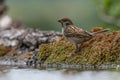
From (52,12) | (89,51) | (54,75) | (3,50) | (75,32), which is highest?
(52,12)

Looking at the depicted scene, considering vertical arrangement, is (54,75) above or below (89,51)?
below

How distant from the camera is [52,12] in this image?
2348 centimetres

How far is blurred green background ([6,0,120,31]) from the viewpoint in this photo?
66.5 ft

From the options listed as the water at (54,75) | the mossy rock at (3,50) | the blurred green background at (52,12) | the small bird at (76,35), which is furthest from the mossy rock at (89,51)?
the blurred green background at (52,12)

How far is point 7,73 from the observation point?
355 inches

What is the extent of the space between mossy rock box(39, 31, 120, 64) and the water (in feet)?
1.49

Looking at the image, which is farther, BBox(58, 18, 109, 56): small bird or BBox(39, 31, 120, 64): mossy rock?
BBox(58, 18, 109, 56): small bird

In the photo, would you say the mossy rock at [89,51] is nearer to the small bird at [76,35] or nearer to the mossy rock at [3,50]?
the small bird at [76,35]

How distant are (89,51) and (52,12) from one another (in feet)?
46.5

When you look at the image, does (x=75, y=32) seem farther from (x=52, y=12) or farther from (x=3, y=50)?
(x=52, y=12)

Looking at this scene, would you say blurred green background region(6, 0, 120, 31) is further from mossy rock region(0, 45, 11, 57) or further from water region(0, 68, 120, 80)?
water region(0, 68, 120, 80)

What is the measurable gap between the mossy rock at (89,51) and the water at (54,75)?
0.45 meters

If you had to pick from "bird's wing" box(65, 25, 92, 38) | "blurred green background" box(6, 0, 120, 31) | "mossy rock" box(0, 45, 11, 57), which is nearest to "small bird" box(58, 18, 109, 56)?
"bird's wing" box(65, 25, 92, 38)

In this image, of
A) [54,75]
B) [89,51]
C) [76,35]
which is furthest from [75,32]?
[54,75]
